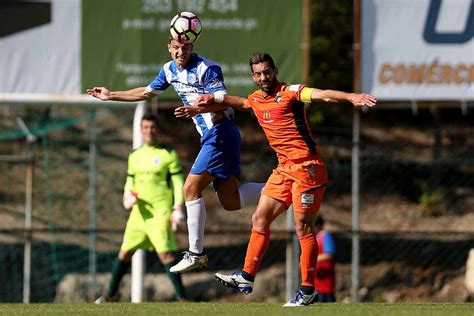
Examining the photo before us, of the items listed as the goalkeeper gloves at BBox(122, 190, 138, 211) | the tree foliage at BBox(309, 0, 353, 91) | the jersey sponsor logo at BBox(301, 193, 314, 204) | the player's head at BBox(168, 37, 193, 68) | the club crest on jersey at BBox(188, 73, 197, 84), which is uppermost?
the tree foliage at BBox(309, 0, 353, 91)

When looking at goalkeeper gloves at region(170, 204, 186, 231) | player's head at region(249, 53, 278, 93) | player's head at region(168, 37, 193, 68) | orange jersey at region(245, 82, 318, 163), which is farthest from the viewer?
goalkeeper gloves at region(170, 204, 186, 231)

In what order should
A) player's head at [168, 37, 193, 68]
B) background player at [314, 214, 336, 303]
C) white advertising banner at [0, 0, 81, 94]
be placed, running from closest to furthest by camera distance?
player's head at [168, 37, 193, 68]
background player at [314, 214, 336, 303]
white advertising banner at [0, 0, 81, 94]

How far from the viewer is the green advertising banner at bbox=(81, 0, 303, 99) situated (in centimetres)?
1470

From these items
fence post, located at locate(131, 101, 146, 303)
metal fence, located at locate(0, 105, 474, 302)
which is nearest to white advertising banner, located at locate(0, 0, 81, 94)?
fence post, located at locate(131, 101, 146, 303)

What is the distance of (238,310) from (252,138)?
10559 millimetres

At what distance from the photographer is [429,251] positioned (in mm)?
18609

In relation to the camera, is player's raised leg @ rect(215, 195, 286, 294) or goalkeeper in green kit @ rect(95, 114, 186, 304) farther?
goalkeeper in green kit @ rect(95, 114, 186, 304)

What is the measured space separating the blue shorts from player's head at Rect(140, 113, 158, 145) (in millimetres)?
2365

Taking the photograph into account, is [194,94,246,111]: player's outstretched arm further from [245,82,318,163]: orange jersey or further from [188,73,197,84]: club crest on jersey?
[188,73,197,84]: club crest on jersey

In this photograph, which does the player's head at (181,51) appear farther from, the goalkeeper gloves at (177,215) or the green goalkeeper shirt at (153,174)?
the green goalkeeper shirt at (153,174)

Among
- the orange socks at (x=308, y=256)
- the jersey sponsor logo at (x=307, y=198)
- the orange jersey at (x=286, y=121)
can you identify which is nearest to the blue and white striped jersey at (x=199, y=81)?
the orange jersey at (x=286, y=121)

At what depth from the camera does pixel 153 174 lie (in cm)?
1266

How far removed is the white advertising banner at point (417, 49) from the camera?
1483 cm

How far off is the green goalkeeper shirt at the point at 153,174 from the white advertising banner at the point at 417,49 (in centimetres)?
316
